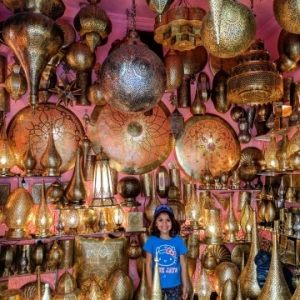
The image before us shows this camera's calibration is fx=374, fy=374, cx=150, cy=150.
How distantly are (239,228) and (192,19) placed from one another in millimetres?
1909

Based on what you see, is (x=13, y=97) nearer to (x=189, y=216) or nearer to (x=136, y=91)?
(x=136, y=91)

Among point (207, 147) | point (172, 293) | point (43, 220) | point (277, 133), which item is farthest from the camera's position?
point (207, 147)

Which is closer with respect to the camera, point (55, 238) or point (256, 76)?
point (256, 76)

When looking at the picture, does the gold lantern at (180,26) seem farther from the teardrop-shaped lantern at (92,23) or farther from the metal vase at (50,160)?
the metal vase at (50,160)

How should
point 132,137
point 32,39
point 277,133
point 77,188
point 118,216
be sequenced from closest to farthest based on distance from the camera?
point 32,39
point 77,188
point 118,216
point 277,133
point 132,137

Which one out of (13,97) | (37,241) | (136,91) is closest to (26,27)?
(136,91)

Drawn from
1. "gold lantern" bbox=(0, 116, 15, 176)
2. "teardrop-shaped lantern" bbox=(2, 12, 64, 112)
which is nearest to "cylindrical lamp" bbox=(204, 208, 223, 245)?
"gold lantern" bbox=(0, 116, 15, 176)

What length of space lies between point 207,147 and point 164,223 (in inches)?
46.4

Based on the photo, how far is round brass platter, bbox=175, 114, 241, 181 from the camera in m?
3.27

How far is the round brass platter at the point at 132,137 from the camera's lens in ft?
10.1

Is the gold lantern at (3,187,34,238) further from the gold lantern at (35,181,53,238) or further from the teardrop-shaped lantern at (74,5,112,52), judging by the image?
the teardrop-shaped lantern at (74,5,112,52)

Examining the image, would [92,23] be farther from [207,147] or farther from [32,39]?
[207,147]

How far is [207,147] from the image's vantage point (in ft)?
11.0

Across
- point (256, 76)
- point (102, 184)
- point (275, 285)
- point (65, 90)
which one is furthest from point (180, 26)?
point (275, 285)
